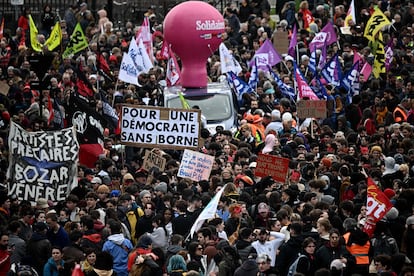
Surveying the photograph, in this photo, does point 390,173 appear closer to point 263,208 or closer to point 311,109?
point 263,208

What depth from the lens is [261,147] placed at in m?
25.5

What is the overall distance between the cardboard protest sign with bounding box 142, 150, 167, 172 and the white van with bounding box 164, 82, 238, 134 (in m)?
4.36

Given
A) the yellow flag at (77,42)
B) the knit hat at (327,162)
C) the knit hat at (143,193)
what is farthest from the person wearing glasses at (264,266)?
the yellow flag at (77,42)

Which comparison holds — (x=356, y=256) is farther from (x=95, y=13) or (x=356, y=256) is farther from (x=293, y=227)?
(x=95, y=13)

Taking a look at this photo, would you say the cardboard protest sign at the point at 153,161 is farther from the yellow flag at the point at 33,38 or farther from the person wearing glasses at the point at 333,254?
the yellow flag at the point at 33,38

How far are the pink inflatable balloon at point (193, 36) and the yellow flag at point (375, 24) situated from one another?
363cm

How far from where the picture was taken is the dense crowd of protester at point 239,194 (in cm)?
1748

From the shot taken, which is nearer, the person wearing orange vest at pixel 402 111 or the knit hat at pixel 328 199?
the knit hat at pixel 328 199

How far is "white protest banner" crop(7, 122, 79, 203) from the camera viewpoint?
68.2ft

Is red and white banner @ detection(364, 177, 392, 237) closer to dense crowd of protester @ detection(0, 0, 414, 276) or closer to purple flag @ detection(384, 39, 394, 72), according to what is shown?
dense crowd of protester @ detection(0, 0, 414, 276)

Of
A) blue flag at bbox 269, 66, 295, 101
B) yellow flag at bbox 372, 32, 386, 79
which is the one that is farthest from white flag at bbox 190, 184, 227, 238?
yellow flag at bbox 372, 32, 386, 79

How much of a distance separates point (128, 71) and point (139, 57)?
699 mm

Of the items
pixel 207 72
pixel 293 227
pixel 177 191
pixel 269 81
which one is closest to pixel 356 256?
pixel 293 227

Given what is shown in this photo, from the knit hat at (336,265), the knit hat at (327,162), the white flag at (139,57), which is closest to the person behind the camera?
the knit hat at (336,265)
